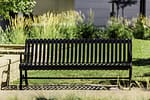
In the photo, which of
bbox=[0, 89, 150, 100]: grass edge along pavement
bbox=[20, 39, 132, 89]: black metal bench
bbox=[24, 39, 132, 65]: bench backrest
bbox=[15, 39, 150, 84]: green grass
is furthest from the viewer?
bbox=[15, 39, 150, 84]: green grass

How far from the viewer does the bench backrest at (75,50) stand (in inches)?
390

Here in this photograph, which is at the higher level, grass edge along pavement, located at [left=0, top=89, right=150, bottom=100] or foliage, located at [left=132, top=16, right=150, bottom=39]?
foliage, located at [left=132, top=16, right=150, bottom=39]

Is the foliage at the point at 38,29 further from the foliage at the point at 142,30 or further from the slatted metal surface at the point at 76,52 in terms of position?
the slatted metal surface at the point at 76,52

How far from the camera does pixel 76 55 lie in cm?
1009

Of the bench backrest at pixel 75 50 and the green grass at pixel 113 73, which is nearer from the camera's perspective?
the bench backrest at pixel 75 50

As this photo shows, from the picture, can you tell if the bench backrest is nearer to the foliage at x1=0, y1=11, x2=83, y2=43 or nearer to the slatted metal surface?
the slatted metal surface

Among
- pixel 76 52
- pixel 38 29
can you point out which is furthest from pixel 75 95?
pixel 38 29

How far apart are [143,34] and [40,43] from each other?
1312 cm

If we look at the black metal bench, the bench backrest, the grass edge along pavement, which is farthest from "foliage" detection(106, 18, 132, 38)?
the grass edge along pavement

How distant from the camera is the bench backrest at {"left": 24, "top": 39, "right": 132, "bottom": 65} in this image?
991 centimetres

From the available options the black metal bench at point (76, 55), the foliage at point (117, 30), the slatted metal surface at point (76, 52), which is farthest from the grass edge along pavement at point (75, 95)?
the foliage at point (117, 30)

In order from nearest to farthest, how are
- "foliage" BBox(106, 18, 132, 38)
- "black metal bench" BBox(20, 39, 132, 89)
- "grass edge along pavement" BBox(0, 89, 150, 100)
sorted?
"grass edge along pavement" BBox(0, 89, 150, 100)
"black metal bench" BBox(20, 39, 132, 89)
"foliage" BBox(106, 18, 132, 38)

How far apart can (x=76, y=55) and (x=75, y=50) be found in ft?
0.48

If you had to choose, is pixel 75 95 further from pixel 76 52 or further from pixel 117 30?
pixel 117 30
